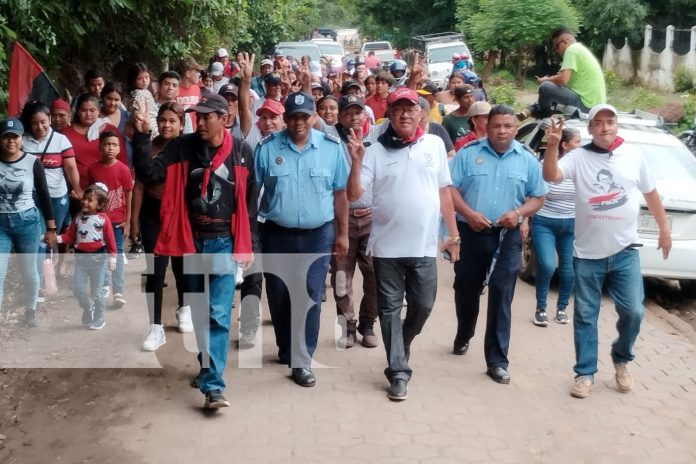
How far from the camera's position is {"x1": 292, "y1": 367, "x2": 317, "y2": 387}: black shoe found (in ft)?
19.1

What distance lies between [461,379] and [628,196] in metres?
1.73

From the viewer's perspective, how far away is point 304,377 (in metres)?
5.83

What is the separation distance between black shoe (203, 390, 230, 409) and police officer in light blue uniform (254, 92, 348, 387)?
0.71 m

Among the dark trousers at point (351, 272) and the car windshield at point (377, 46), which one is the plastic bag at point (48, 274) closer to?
the dark trousers at point (351, 272)

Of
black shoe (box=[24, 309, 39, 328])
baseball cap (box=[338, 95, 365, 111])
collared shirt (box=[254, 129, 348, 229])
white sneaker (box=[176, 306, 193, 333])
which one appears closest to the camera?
collared shirt (box=[254, 129, 348, 229])

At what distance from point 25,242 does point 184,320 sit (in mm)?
1411

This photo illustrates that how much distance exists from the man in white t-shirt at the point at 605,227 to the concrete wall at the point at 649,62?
25.8 m

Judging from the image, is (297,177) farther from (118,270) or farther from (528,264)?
(528,264)

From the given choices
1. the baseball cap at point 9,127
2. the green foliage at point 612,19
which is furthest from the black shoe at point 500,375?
the green foliage at point 612,19

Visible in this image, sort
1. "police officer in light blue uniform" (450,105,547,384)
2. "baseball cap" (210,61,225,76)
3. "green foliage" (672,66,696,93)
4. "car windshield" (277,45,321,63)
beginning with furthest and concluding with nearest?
"green foliage" (672,66,696,93) → "car windshield" (277,45,321,63) → "baseball cap" (210,61,225,76) → "police officer in light blue uniform" (450,105,547,384)

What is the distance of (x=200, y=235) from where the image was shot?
549 cm

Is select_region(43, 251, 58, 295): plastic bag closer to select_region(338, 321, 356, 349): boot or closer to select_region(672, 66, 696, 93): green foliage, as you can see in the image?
select_region(338, 321, 356, 349): boot

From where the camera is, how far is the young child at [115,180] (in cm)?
714

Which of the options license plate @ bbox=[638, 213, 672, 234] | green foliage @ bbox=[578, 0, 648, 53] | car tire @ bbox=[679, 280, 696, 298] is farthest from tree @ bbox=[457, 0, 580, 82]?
license plate @ bbox=[638, 213, 672, 234]
